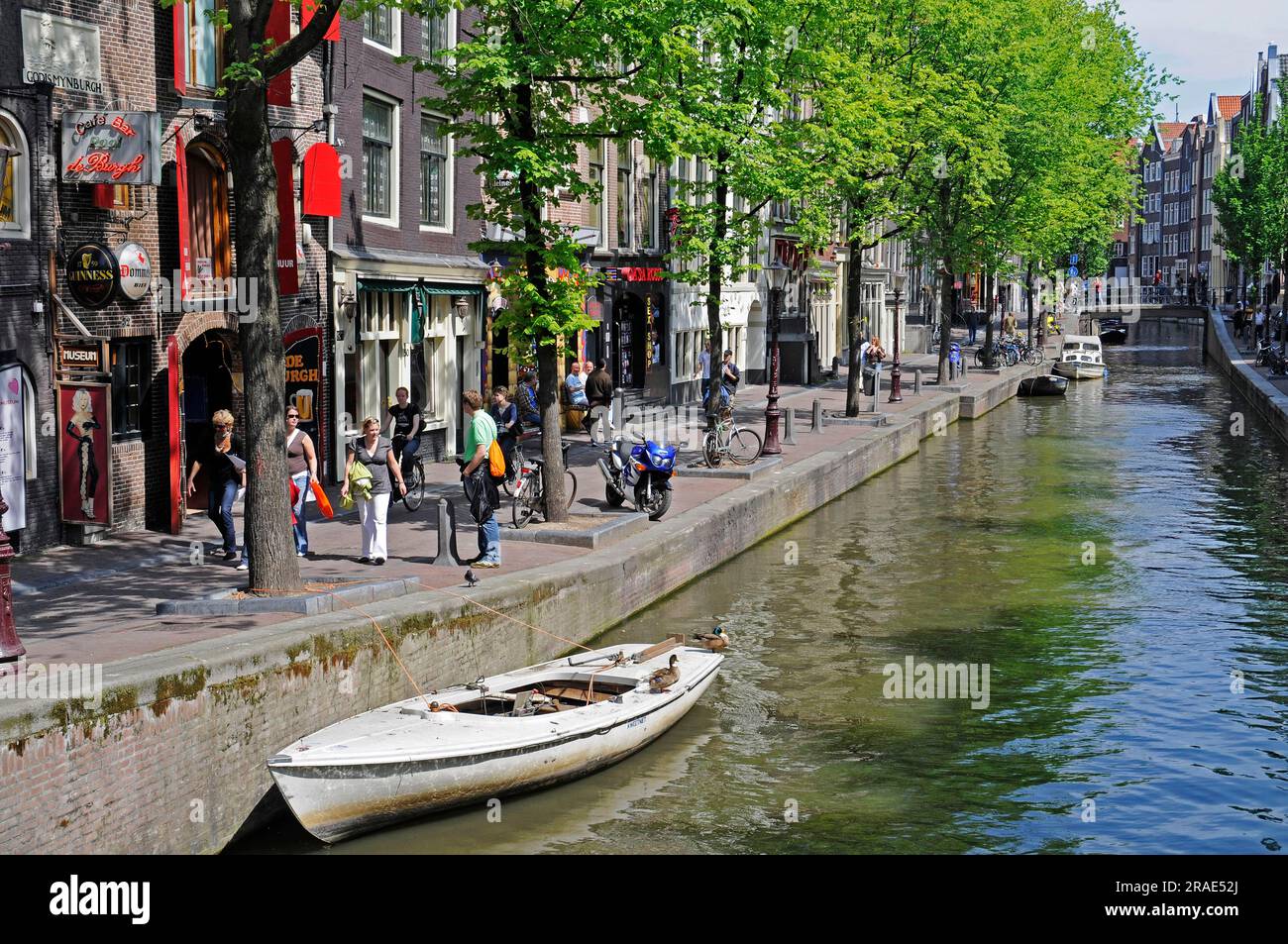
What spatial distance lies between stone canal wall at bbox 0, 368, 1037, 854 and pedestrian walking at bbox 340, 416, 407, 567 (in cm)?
181

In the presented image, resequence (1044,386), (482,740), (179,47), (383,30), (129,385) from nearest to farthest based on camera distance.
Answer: (482,740) → (129,385) → (179,47) → (383,30) → (1044,386)

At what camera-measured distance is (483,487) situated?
18344mm

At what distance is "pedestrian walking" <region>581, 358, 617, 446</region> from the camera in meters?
33.2

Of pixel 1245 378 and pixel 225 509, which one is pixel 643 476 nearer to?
pixel 225 509

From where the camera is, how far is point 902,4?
43.1m

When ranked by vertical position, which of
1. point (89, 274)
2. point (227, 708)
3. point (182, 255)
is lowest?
point (227, 708)

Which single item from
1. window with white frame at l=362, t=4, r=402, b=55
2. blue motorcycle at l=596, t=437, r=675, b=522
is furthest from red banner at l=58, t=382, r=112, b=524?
window with white frame at l=362, t=4, r=402, b=55

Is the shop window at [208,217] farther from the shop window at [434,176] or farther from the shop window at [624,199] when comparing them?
the shop window at [624,199]

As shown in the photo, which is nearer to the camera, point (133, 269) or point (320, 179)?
point (133, 269)

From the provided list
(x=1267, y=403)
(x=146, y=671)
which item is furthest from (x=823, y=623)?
(x=1267, y=403)

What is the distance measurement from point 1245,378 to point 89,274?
159 ft

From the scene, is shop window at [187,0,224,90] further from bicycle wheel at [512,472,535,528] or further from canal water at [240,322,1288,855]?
canal water at [240,322,1288,855]

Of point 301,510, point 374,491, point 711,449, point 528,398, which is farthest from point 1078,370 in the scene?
point 301,510

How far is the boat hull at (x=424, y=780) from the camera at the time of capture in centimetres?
1199
